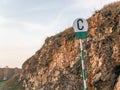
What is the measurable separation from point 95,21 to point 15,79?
49.3 metres

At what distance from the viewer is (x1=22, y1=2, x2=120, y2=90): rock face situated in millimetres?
28844

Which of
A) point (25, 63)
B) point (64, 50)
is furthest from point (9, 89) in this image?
point (64, 50)

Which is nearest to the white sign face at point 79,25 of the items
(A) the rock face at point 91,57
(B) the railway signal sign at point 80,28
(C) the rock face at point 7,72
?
(B) the railway signal sign at point 80,28

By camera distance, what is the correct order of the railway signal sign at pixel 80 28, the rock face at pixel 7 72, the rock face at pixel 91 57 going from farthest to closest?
the rock face at pixel 7 72, the rock face at pixel 91 57, the railway signal sign at pixel 80 28

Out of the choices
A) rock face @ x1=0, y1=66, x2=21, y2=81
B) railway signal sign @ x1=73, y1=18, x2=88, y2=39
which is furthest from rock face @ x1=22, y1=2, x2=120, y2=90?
rock face @ x1=0, y1=66, x2=21, y2=81

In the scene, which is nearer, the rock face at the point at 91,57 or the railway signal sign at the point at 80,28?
the railway signal sign at the point at 80,28

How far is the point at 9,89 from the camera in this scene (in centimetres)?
7200

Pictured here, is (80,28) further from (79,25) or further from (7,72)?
(7,72)

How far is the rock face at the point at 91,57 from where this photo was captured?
28844mm

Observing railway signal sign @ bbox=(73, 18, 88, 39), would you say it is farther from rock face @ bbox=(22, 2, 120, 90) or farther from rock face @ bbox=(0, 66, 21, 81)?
rock face @ bbox=(0, 66, 21, 81)

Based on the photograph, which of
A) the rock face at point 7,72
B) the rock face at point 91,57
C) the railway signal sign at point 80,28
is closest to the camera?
the railway signal sign at point 80,28

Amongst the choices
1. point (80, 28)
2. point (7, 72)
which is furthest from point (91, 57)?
point (7, 72)

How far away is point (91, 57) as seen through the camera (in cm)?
3188

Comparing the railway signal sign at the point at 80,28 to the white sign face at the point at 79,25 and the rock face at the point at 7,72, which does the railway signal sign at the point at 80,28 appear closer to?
the white sign face at the point at 79,25
